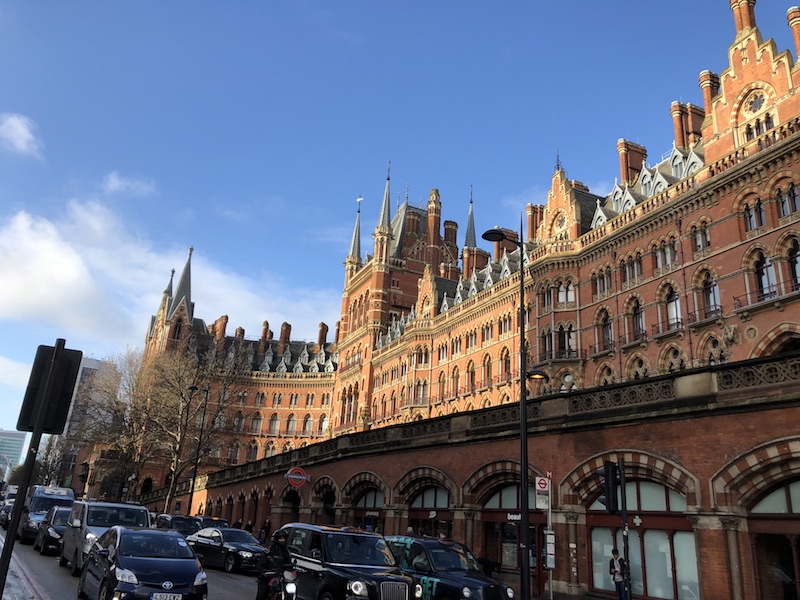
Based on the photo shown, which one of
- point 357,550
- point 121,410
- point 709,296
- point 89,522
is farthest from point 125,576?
point 121,410

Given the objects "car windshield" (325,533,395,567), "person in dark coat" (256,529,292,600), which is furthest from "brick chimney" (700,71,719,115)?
"person in dark coat" (256,529,292,600)

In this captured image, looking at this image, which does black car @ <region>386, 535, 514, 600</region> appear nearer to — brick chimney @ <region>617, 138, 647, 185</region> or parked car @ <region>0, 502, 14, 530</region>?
parked car @ <region>0, 502, 14, 530</region>

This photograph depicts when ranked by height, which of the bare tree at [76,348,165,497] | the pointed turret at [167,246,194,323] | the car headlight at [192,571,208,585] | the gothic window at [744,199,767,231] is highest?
the pointed turret at [167,246,194,323]

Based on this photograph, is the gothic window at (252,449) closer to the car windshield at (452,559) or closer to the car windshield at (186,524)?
the car windshield at (186,524)

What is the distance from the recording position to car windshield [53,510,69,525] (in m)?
23.5

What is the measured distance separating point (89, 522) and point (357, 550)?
374 inches

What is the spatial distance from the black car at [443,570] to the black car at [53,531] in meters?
14.2

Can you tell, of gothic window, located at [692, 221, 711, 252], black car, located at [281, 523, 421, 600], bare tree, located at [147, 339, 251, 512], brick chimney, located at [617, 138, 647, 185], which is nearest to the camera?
black car, located at [281, 523, 421, 600]

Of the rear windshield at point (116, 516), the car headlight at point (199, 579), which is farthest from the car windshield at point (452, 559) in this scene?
the rear windshield at point (116, 516)

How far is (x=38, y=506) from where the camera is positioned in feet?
100

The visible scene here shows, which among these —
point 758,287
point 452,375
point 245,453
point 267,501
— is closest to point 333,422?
point 245,453

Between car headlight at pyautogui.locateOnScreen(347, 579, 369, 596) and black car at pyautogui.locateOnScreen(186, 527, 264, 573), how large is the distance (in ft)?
41.4

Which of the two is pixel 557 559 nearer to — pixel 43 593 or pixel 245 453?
pixel 43 593

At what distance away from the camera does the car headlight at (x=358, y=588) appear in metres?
11.3
